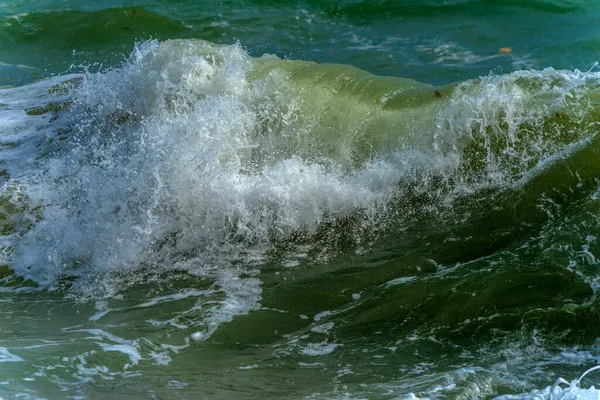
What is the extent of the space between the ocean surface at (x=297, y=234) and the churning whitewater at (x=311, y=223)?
0.05ft

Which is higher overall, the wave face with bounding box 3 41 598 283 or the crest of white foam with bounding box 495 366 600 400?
the wave face with bounding box 3 41 598 283

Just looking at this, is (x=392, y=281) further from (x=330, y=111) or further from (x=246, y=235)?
(x=330, y=111)

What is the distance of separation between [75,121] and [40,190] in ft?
5.38

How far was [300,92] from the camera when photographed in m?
6.53

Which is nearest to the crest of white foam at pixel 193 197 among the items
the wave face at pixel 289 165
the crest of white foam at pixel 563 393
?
the wave face at pixel 289 165

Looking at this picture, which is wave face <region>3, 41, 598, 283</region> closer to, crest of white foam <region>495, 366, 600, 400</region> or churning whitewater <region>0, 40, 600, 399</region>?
churning whitewater <region>0, 40, 600, 399</region>

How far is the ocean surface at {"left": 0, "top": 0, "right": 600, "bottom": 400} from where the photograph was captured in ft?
12.4

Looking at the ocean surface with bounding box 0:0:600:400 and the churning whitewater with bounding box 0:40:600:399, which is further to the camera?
the churning whitewater with bounding box 0:40:600:399

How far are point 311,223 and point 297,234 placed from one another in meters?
0.13

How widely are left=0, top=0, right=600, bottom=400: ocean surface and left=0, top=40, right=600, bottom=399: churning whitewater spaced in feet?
0.05

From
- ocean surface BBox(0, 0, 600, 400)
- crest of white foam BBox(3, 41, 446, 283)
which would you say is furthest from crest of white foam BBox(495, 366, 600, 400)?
crest of white foam BBox(3, 41, 446, 283)

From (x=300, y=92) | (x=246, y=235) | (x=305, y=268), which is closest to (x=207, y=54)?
(x=300, y=92)

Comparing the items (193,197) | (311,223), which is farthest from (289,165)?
(193,197)

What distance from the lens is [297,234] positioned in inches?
210
